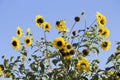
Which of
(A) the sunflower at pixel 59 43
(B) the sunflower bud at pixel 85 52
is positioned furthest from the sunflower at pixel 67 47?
(B) the sunflower bud at pixel 85 52

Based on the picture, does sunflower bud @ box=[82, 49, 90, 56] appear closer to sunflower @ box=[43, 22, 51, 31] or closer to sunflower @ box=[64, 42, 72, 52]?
sunflower @ box=[64, 42, 72, 52]

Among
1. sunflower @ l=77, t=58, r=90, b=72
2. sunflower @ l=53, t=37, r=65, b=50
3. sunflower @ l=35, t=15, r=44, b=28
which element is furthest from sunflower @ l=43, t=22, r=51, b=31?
sunflower @ l=77, t=58, r=90, b=72

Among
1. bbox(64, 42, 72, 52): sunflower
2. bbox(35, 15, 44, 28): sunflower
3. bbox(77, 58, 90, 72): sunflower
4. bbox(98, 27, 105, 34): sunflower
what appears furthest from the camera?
bbox(35, 15, 44, 28): sunflower

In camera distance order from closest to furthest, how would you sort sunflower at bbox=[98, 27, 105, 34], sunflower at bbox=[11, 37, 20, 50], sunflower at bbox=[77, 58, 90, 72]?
sunflower at bbox=[77, 58, 90, 72]
sunflower at bbox=[98, 27, 105, 34]
sunflower at bbox=[11, 37, 20, 50]

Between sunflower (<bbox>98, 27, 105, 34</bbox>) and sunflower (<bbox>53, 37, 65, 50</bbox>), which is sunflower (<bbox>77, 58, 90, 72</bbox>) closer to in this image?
sunflower (<bbox>53, 37, 65, 50</bbox>)

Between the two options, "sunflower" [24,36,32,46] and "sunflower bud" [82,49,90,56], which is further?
"sunflower" [24,36,32,46]

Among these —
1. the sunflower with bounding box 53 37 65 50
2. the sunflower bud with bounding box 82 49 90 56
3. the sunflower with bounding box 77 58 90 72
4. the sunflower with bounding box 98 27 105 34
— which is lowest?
the sunflower with bounding box 77 58 90 72

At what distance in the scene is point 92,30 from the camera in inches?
219

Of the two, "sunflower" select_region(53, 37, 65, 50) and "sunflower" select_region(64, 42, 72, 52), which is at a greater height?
"sunflower" select_region(53, 37, 65, 50)

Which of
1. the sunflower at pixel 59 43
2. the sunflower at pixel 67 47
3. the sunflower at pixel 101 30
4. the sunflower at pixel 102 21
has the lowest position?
the sunflower at pixel 67 47

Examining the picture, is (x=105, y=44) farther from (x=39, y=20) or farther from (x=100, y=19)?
(x=39, y=20)

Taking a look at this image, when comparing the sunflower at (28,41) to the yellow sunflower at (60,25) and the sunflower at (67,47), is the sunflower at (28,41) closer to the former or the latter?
the yellow sunflower at (60,25)

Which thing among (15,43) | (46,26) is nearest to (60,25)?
(46,26)

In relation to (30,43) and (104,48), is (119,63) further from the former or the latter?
(30,43)
